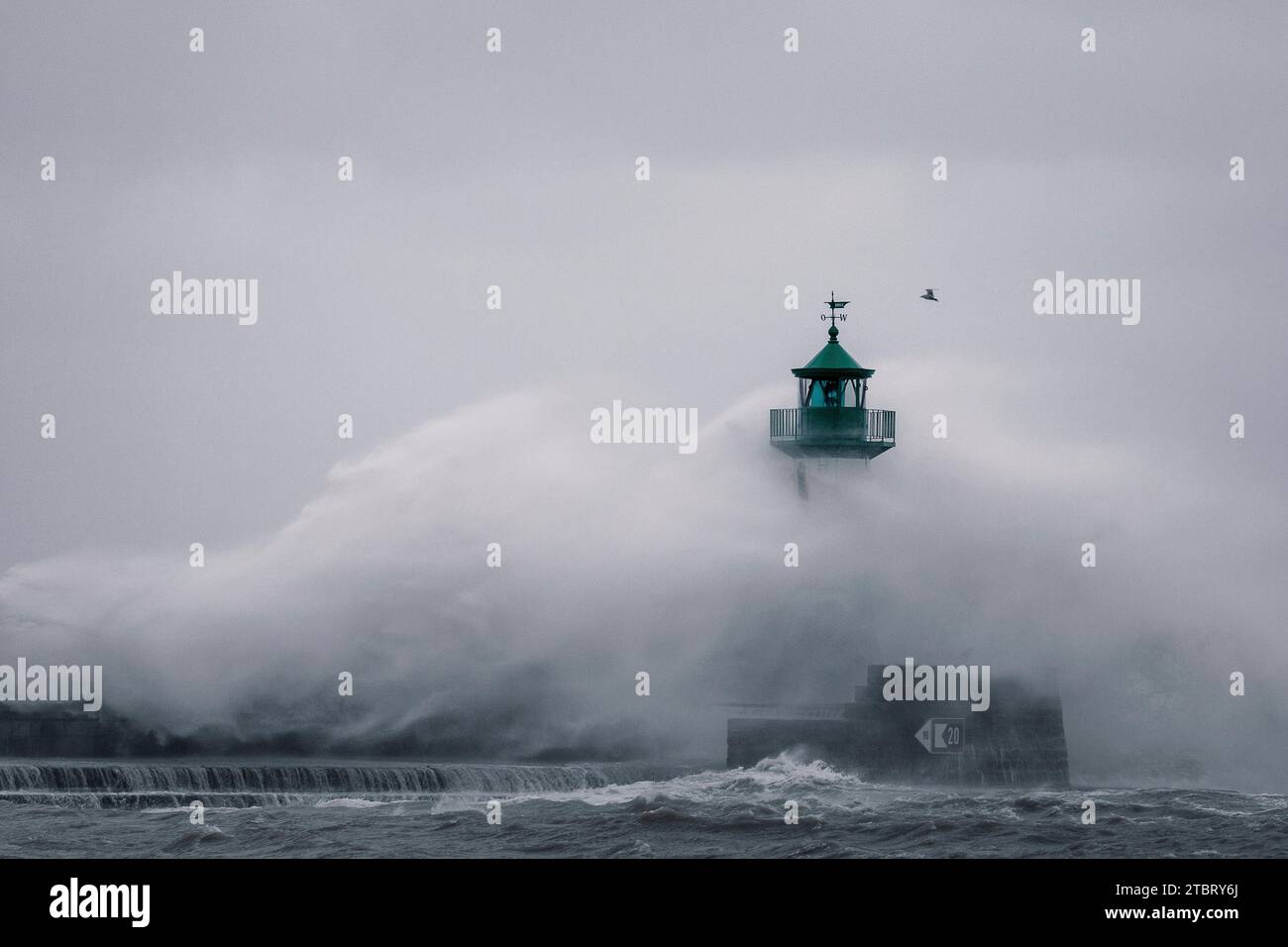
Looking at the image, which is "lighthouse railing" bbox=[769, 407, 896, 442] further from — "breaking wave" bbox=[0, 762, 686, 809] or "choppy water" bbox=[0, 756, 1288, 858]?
"breaking wave" bbox=[0, 762, 686, 809]

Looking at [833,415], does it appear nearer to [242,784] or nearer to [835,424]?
[835,424]

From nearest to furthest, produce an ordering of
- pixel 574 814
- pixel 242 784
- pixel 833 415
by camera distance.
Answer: pixel 574 814 → pixel 242 784 → pixel 833 415

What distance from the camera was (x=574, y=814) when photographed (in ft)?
100

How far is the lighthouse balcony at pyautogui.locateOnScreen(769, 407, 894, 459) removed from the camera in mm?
38688

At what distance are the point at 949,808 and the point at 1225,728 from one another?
10.4 m

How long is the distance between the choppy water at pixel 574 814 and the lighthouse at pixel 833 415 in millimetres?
6645

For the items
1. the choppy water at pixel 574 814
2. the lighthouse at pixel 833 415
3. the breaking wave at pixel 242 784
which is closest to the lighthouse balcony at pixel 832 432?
the lighthouse at pixel 833 415

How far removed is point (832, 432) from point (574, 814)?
1105 cm

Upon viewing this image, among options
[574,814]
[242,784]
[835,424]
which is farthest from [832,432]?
[242,784]

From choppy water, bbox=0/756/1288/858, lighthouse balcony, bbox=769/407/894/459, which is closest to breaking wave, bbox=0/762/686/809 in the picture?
choppy water, bbox=0/756/1288/858
